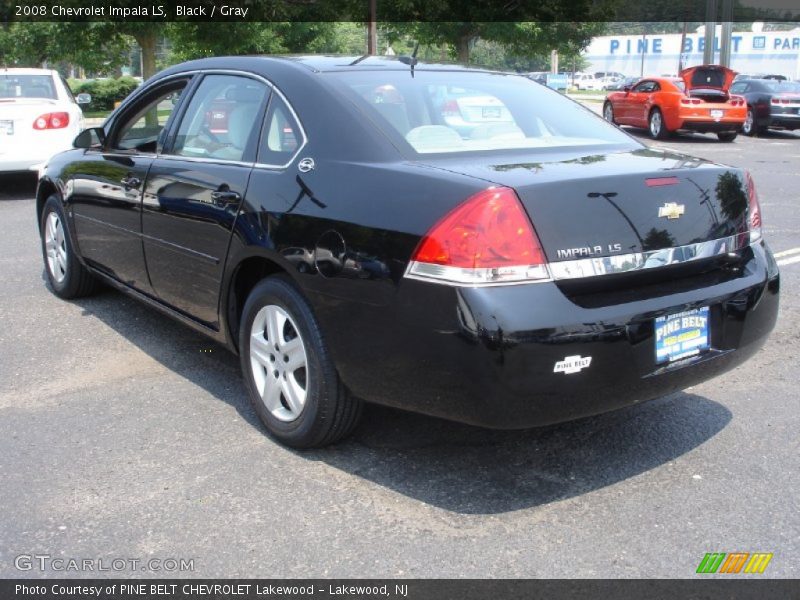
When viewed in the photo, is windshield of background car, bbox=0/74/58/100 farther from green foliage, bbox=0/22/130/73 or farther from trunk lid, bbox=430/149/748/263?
green foliage, bbox=0/22/130/73

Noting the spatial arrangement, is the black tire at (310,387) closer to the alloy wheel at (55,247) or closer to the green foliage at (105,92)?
the alloy wheel at (55,247)

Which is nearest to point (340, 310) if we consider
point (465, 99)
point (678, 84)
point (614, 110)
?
point (465, 99)

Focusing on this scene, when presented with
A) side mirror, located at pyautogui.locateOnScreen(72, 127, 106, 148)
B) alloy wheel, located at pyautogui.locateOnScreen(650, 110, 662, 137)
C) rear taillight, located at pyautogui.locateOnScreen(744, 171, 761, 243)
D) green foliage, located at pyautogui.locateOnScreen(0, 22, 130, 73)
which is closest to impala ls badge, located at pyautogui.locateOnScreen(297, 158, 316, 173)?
rear taillight, located at pyautogui.locateOnScreen(744, 171, 761, 243)

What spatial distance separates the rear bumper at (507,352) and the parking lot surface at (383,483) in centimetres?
39

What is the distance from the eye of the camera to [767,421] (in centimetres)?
406

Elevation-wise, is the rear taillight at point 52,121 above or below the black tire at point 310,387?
above

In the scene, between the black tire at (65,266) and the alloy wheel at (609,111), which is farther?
the alloy wheel at (609,111)

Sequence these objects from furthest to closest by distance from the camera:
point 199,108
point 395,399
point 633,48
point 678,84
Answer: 1. point 633,48
2. point 678,84
3. point 199,108
4. point 395,399

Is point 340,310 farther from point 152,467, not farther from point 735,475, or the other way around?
point 735,475

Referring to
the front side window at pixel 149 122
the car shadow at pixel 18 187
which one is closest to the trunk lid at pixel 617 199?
the front side window at pixel 149 122

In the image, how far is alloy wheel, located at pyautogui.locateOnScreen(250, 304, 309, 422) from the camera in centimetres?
367

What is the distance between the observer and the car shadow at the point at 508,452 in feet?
11.2

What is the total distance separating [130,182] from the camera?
4824 millimetres

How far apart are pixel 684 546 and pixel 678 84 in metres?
19.5
